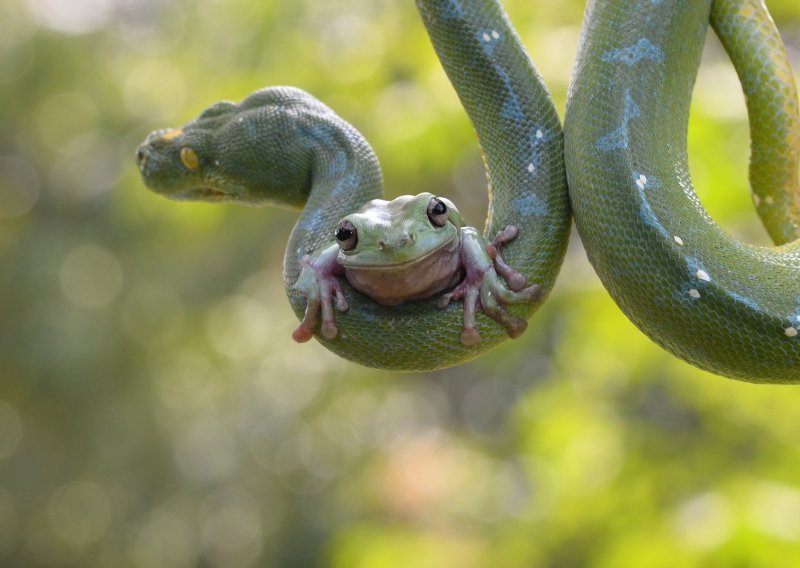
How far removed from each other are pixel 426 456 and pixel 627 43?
4.67 meters

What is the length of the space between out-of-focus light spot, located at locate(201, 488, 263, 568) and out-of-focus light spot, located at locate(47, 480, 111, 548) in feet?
4.34

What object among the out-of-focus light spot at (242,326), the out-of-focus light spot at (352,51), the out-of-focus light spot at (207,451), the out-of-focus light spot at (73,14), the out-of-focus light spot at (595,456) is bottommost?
the out-of-focus light spot at (207,451)

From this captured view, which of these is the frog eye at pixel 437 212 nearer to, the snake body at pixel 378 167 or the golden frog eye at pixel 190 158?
the snake body at pixel 378 167

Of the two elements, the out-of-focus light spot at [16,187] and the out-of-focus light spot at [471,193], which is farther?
the out-of-focus light spot at [16,187]

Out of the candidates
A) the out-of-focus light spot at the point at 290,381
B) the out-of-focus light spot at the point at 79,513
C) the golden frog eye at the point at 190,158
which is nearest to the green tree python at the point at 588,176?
the golden frog eye at the point at 190,158

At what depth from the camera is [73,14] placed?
900cm

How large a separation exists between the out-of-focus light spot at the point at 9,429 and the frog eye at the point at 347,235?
9.67 meters

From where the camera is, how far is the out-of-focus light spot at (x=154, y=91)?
18.9ft

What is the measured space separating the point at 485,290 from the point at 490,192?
0.34 meters

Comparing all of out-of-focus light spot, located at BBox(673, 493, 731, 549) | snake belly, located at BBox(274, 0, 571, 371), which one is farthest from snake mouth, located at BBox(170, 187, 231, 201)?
out-of-focus light spot, located at BBox(673, 493, 731, 549)

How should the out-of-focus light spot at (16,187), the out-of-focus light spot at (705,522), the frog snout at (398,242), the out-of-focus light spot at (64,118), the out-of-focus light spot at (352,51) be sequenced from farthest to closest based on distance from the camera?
the out-of-focus light spot at (16,187)
the out-of-focus light spot at (64,118)
the out-of-focus light spot at (352,51)
the out-of-focus light spot at (705,522)
the frog snout at (398,242)

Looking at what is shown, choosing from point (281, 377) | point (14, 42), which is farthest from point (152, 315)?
point (14, 42)

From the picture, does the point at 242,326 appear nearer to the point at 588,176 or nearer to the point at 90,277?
the point at 90,277

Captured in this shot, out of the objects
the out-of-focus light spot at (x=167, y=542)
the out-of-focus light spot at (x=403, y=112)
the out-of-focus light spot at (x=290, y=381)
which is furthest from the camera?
the out-of-focus light spot at (x=167, y=542)
